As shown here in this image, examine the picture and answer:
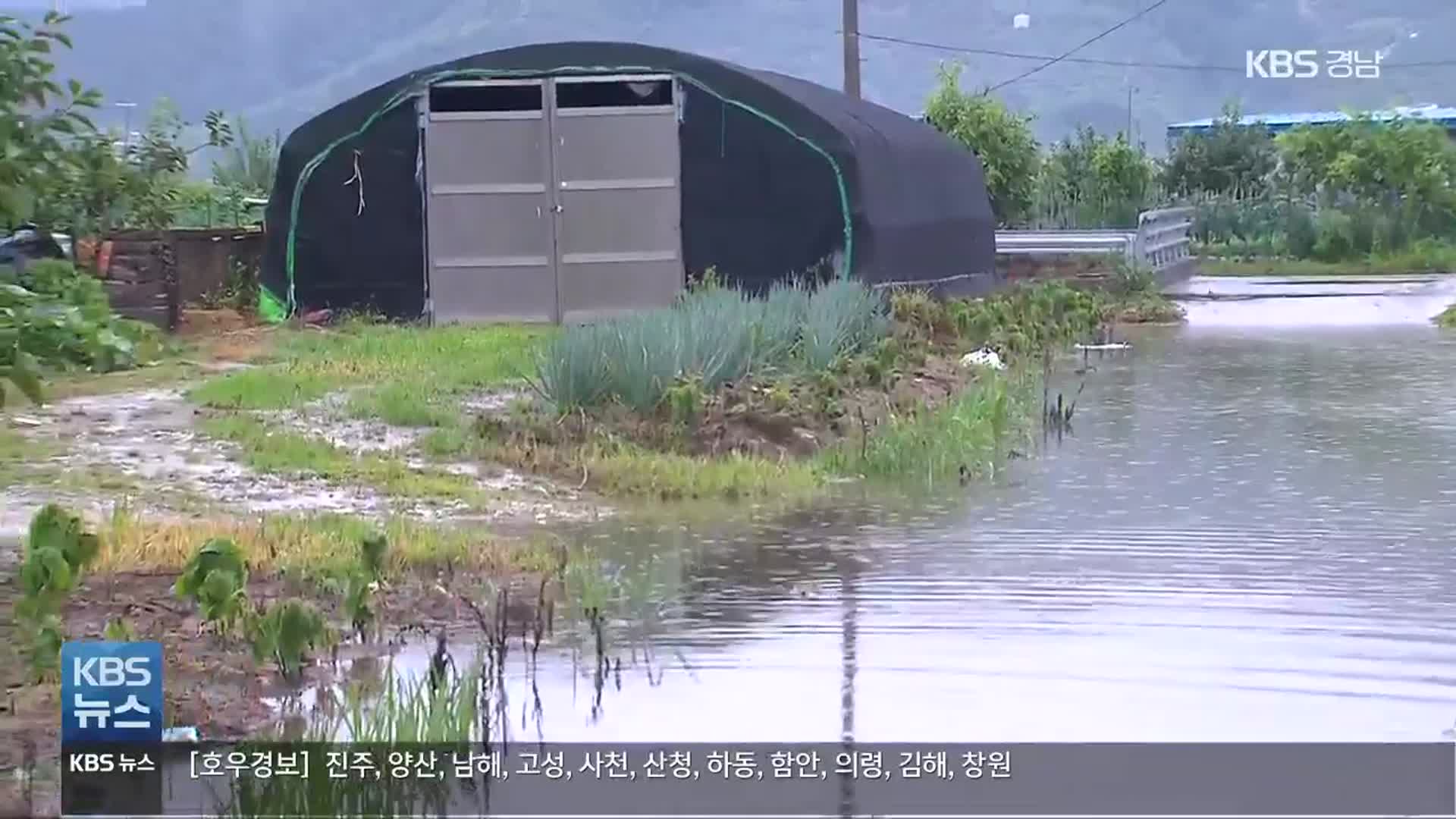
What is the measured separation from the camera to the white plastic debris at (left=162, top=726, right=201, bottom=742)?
6.04 meters

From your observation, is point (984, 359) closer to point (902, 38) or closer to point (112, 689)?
point (112, 689)

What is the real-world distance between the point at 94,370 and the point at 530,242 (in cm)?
1665

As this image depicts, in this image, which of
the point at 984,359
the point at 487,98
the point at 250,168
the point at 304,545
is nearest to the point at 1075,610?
the point at 304,545

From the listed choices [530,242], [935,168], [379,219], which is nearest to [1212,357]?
[935,168]

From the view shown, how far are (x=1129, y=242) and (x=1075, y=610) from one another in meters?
23.0

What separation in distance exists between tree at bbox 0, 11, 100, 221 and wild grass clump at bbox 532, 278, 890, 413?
698 cm

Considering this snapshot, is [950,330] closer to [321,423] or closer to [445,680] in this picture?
[321,423]

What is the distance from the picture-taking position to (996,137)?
38.3 m

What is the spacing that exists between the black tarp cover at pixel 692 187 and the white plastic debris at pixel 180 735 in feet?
47.6

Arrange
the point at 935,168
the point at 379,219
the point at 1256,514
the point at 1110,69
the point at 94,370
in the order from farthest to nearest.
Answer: the point at 1110,69 → the point at 935,168 → the point at 379,219 → the point at 1256,514 → the point at 94,370

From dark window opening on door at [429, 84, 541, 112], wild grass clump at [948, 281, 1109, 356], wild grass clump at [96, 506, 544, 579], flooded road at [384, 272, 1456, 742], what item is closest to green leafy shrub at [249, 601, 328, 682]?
flooded road at [384, 272, 1456, 742]

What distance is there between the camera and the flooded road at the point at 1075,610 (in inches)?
263

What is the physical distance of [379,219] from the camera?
21.2 m

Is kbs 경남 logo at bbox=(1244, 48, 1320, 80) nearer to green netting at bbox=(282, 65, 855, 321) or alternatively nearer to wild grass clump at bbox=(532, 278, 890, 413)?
green netting at bbox=(282, 65, 855, 321)
